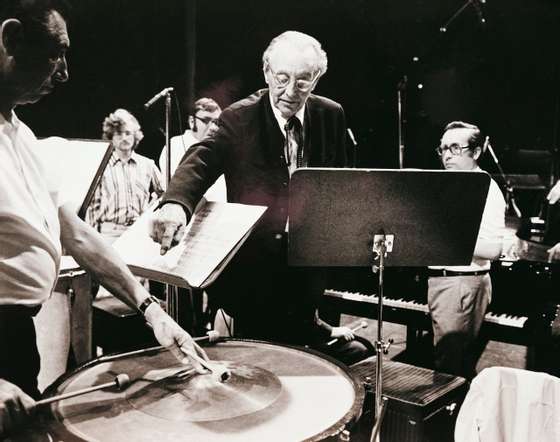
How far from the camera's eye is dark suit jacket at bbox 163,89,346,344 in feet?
7.30

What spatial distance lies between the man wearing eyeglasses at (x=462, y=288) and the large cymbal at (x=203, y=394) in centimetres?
191

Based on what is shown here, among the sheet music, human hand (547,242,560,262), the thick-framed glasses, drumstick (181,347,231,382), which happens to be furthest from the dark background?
human hand (547,242,560,262)

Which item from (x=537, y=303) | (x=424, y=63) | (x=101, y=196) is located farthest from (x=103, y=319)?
(x=424, y=63)

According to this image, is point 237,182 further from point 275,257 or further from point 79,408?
point 79,408

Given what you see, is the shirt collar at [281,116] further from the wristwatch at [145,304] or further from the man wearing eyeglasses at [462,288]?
the man wearing eyeglasses at [462,288]

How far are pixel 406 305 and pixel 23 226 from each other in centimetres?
262

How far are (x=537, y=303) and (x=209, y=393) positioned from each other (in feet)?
8.59

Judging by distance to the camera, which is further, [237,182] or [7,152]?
[237,182]

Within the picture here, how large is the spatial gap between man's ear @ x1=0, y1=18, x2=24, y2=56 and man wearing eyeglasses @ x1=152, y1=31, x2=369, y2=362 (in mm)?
776

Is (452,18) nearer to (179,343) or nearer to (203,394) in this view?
(179,343)

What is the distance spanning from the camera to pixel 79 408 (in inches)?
46.6

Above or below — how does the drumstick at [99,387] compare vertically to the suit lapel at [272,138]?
below

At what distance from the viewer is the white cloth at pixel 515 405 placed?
59.2 inches

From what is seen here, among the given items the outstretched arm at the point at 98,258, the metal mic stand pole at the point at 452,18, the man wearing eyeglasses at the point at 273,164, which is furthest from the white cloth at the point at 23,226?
the metal mic stand pole at the point at 452,18
